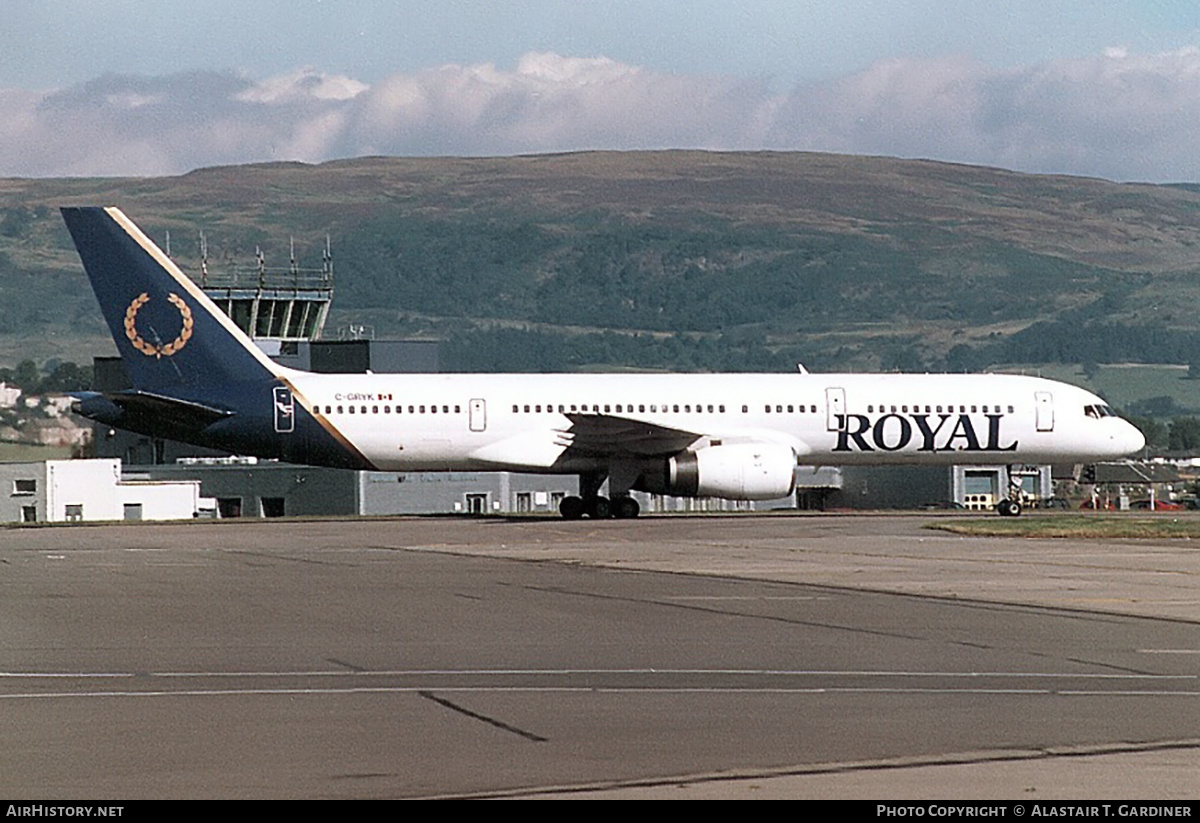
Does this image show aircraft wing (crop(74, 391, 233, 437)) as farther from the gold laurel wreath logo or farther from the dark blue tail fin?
the gold laurel wreath logo

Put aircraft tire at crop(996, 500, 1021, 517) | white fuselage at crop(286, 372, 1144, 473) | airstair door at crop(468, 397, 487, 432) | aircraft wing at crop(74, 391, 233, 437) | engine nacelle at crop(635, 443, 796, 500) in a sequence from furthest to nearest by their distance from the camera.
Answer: aircraft tire at crop(996, 500, 1021, 517), airstair door at crop(468, 397, 487, 432), white fuselage at crop(286, 372, 1144, 473), engine nacelle at crop(635, 443, 796, 500), aircraft wing at crop(74, 391, 233, 437)

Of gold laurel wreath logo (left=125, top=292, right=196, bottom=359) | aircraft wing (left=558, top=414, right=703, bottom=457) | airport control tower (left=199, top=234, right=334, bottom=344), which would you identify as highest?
airport control tower (left=199, top=234, right=334, bottom=344)

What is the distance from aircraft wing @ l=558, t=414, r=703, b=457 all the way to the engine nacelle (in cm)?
63

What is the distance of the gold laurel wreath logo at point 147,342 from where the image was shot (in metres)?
47.0

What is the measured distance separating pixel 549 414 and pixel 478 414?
70.6 inches

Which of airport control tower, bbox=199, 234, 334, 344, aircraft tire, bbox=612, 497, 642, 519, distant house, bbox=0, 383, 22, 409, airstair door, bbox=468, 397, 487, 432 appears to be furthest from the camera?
distant house, bbox=0, 383, 22, 409

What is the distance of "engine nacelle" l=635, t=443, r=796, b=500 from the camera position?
46906 mm

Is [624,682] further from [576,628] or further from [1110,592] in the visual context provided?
[1110,592]

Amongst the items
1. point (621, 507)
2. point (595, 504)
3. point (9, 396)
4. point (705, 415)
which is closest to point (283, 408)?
point (595, 504)

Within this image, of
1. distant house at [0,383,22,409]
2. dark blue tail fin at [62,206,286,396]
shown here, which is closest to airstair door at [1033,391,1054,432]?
dark blue tail fin at [62,206,286,396]

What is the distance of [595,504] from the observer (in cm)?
4966

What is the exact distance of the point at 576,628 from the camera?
19500 mm

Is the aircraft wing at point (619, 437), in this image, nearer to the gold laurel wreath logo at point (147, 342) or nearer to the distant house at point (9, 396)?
the gold laurel wreath logo at point (147, 342)
